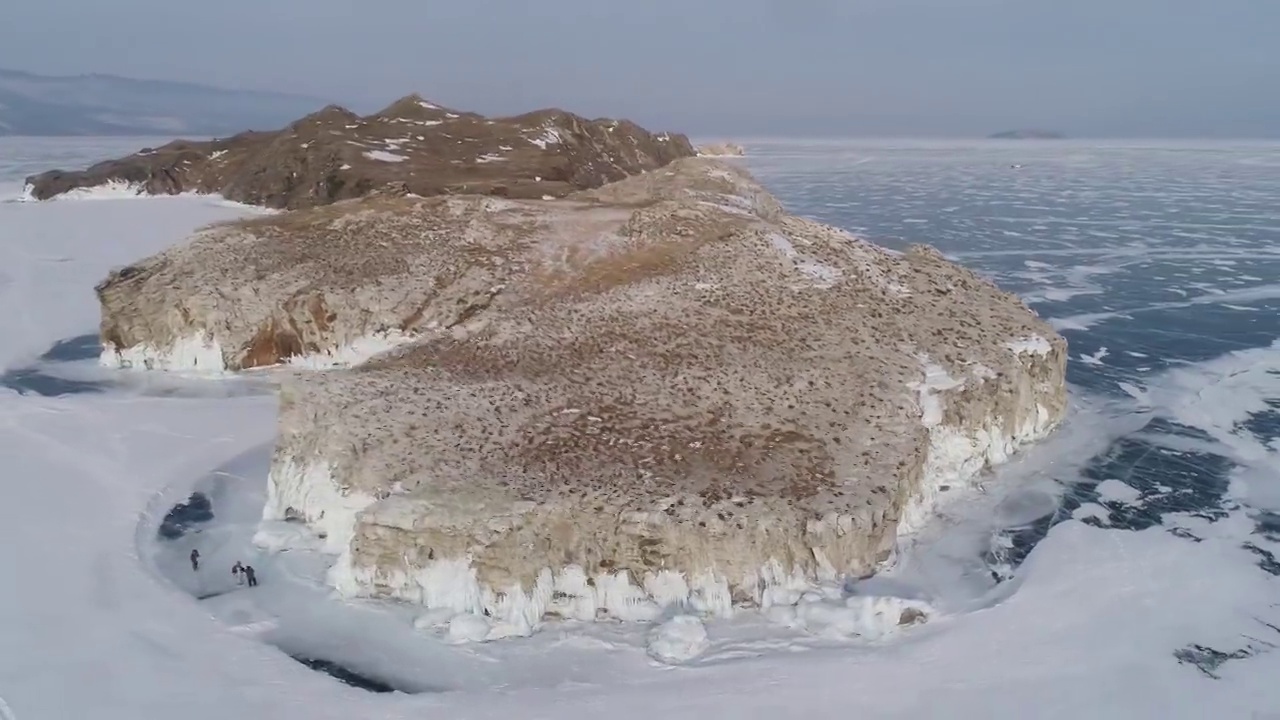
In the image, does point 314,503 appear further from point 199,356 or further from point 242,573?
point 199,356

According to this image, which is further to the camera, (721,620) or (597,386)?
(597,386)

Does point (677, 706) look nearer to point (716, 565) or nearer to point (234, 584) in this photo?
point (716, 565)

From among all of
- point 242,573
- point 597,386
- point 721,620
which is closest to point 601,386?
point 597,386

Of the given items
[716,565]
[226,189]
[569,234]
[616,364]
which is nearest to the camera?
[716,565]

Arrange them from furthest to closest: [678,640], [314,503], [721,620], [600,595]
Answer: [314,503] < [600,595] < [721,620] < [678,640]

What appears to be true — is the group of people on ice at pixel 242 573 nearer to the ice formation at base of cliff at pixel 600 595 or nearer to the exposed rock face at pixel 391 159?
the ice formation at base of cliff at pixel 600 595

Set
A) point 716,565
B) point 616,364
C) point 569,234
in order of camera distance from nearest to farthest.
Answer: point 716,565, point 616,364, point 569,234

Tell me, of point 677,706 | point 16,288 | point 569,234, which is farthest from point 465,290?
point 16,288
